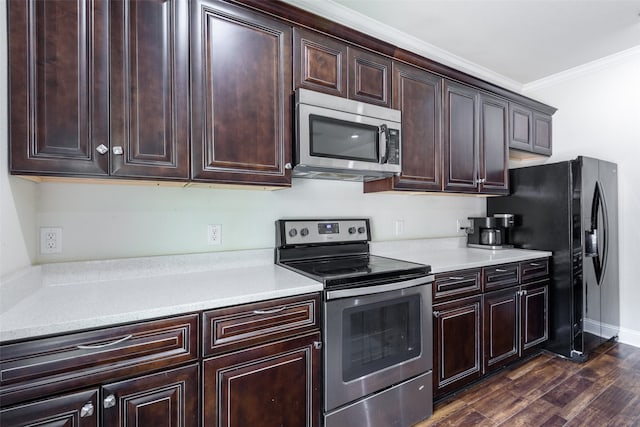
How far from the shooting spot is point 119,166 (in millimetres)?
1307

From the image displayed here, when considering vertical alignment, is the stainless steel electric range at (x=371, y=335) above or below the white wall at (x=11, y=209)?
below

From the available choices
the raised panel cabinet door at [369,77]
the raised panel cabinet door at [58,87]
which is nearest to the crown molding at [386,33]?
the raised panel cabinet door at [369,77]

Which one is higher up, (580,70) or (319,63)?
(580,70)

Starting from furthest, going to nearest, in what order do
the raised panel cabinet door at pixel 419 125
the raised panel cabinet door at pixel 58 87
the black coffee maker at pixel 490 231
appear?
the black coffee maker at pixel 490 231, the raised panel cabinet door at pixel 419 125, the raised panel cabinet door at pixel 58 87

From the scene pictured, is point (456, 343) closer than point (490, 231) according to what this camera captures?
Yes

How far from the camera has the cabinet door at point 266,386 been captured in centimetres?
123

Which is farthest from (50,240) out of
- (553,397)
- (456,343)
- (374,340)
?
(553,397)

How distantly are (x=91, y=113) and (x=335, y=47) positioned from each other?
132 cm

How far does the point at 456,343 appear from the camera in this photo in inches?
79.0

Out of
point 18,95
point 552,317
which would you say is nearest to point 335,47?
point 18,95

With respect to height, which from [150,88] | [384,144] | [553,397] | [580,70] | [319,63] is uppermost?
[580,70]

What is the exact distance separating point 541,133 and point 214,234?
3281 mm

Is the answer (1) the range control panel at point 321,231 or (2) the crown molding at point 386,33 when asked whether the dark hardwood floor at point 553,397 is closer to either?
(1) the range control panel at point 321,231

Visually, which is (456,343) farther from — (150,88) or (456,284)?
(150,88)
